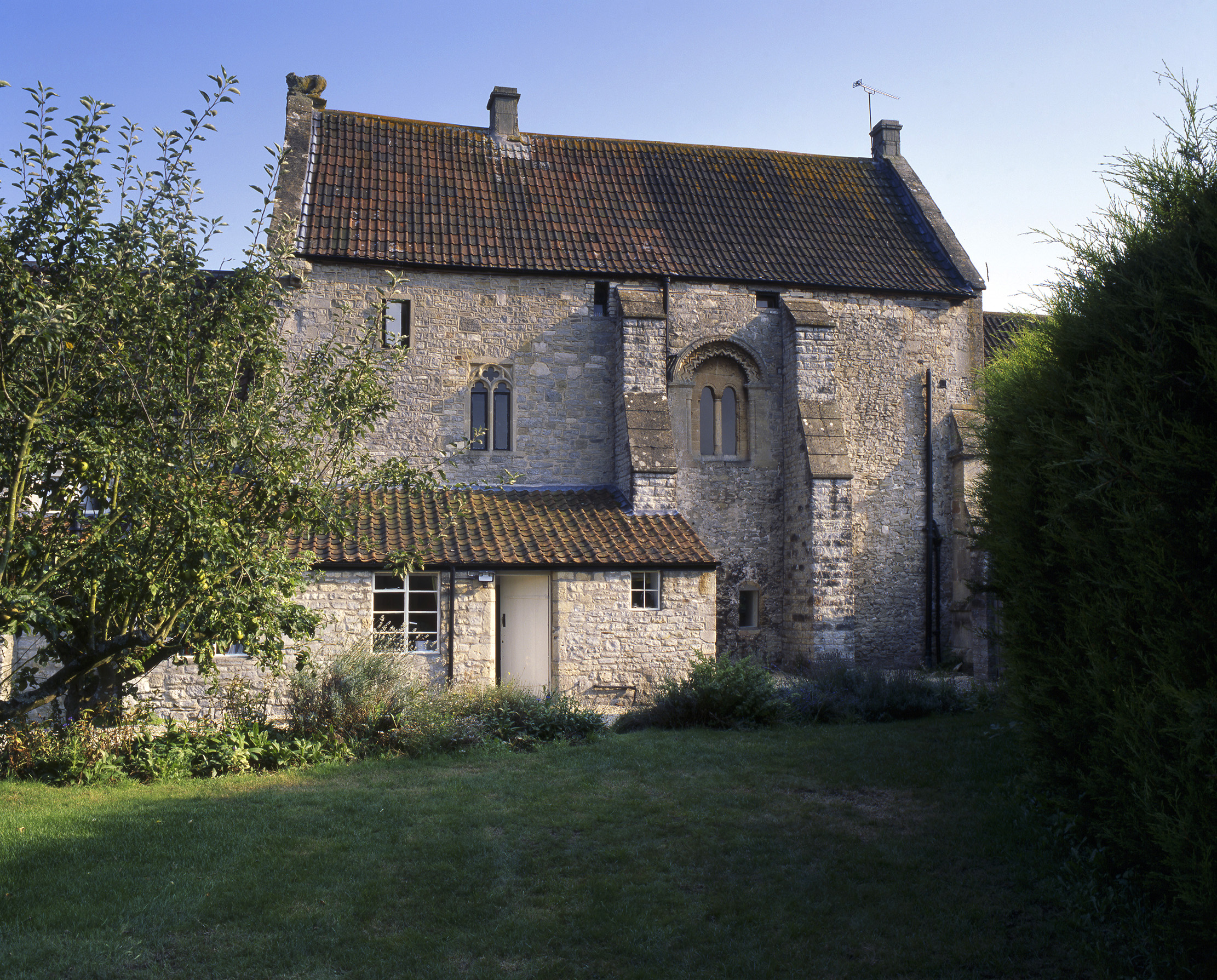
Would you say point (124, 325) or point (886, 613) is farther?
point (886, 613)

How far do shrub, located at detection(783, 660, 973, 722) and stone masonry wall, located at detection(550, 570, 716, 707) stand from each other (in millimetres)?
2153

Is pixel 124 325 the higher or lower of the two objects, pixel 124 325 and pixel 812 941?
the higher

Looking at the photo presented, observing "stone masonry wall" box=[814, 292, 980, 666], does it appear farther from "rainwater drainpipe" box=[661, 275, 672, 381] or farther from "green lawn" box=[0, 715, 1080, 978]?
"green lawn" box=[0, 715, 1080, 978]

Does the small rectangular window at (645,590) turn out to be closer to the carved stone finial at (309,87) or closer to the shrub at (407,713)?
the shrub at (407,713)

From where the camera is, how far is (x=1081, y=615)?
5051mm

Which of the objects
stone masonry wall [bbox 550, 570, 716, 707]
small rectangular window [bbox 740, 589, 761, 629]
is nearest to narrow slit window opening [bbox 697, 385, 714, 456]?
small rectangular window [bbox 740, 589, 761, 629]

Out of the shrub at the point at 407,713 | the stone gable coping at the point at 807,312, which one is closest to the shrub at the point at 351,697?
the shrub at the point at 407,713

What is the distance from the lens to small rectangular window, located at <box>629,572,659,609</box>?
14773 millimetres

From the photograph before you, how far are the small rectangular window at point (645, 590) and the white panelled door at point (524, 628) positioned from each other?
1.53m

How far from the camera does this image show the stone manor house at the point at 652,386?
14867mm

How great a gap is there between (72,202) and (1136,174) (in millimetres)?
7096

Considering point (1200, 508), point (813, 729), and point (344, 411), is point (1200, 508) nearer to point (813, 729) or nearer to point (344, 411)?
point (344, 411)

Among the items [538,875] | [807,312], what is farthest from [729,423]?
[538,875]

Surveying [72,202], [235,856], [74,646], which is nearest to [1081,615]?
[235,856]
